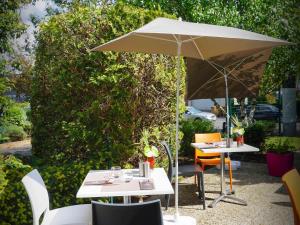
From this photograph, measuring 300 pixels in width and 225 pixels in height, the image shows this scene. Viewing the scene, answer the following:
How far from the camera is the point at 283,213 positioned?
5766mm

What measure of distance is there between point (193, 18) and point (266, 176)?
9034 millimetres

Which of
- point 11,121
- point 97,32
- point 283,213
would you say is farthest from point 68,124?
point 283,213

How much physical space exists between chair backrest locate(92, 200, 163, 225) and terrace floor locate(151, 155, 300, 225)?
2.87 m

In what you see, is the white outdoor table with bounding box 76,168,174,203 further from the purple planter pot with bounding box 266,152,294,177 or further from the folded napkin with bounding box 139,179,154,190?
the purple planter pot with bounding box 266,152,294,177

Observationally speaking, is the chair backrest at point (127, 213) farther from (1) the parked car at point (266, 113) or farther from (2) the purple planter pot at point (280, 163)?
(1) the parked car at point (266, 113)

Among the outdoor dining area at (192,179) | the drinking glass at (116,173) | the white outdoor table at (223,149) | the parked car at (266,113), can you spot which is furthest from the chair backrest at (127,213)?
the parked car at (266,113)

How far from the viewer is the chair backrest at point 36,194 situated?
365cm

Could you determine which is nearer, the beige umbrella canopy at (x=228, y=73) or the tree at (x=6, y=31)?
the tree at (x=6, y=31)

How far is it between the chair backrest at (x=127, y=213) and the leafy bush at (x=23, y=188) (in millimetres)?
2464

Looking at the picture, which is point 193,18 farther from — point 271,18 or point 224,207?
point 224,207

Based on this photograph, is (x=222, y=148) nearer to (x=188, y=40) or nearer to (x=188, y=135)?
(x=188, y=40)

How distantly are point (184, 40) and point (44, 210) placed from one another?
2.76 metres

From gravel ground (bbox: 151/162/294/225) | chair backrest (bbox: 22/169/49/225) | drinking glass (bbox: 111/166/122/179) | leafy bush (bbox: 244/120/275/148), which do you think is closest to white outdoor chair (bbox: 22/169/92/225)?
chair backrest (bbox: 22/169/49/225)

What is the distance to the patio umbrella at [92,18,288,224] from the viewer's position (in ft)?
13.2
